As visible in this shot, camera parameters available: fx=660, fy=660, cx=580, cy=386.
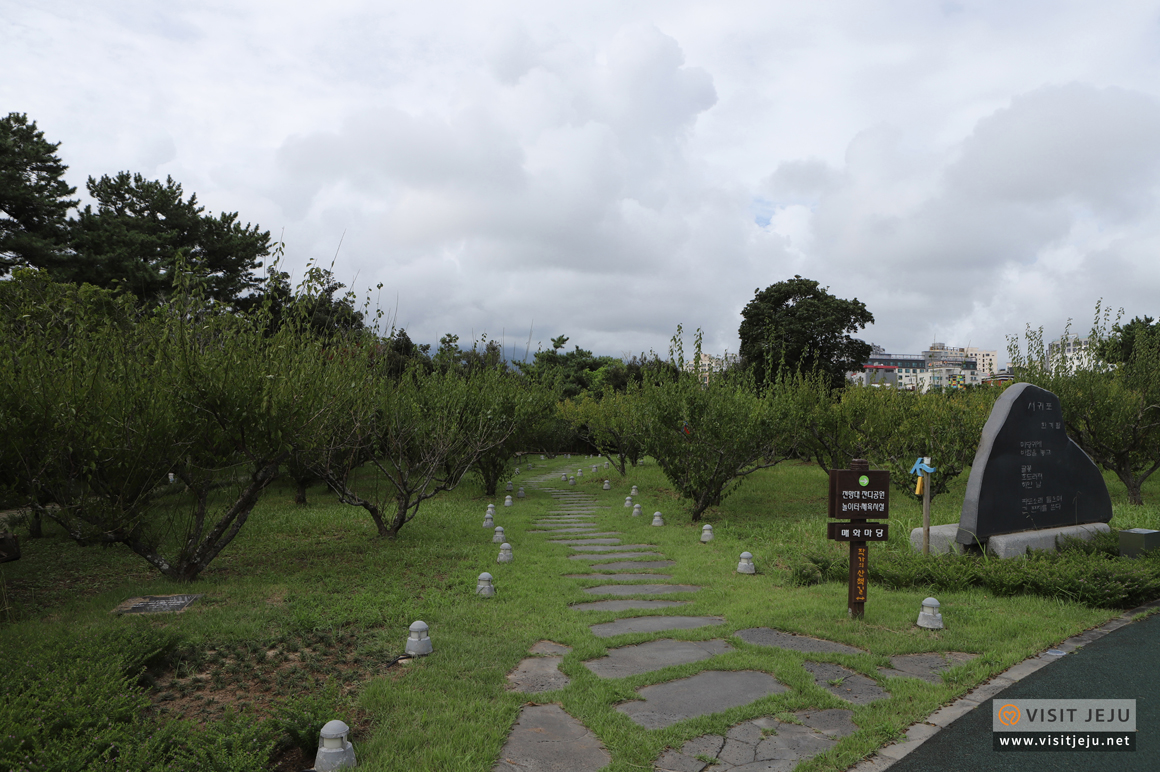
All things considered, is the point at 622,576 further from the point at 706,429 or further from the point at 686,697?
the point at 706,429

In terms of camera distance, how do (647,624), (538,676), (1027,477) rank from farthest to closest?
1. (1027,477)
2. (647,624)
3. (538,676)

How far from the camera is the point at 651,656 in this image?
5.43 meters

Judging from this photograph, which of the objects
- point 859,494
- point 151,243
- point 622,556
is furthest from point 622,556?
point 151,243

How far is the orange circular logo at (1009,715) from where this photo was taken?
416cm

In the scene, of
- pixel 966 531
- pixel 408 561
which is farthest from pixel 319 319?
pixel 966 531

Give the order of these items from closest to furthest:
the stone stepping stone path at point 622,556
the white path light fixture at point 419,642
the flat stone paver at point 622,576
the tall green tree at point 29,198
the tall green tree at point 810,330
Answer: the white path light fixture at point 419,642 → the flat stone paver at point 622,576 → the stone stepping stone path at point 622,556 → the tall green tree at point 29,198 → the tall green tree at point 810,330

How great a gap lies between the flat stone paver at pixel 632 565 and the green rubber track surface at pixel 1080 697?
5.13m

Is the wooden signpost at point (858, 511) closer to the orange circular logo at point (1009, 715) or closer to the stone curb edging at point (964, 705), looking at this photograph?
the stone curb edging at point (964, 705)

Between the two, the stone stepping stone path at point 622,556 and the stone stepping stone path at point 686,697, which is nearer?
the stone stepping stone path at point 686,697

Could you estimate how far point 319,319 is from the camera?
24797mm

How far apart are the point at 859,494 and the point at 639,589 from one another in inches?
117

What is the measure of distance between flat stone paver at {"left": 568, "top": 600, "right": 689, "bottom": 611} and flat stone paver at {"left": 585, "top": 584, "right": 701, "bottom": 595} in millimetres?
370

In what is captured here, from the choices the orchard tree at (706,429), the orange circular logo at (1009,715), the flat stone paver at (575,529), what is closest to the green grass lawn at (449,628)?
the orange circular logo at (1009,715)

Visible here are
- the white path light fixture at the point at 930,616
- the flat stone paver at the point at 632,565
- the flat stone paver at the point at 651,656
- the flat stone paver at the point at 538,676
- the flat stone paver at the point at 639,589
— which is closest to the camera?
the flat stone paver at the point at 538,676
